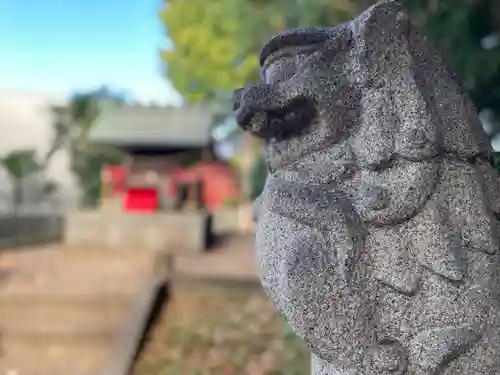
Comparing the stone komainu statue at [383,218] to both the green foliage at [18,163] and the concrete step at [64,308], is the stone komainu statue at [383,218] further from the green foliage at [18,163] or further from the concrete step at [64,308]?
the green foliage at [18,163]

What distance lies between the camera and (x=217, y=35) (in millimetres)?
14609

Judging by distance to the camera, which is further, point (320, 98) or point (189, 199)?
point (189, 199)

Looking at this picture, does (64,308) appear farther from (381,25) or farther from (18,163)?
(18,163)

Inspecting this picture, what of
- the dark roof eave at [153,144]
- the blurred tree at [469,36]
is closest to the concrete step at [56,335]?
the blurred tree at [469,36]

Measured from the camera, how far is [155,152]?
12.8 meters

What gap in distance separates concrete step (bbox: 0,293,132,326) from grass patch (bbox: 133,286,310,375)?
601 mm

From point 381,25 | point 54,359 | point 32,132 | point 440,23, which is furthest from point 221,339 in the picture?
point 32,132

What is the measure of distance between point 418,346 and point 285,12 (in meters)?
3.91

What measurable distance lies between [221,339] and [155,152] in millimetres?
7175

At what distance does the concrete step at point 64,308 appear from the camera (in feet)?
22.3

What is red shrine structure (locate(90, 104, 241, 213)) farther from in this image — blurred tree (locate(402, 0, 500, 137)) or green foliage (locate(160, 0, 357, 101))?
blurred tree (locate(402, 0, 500, 137))

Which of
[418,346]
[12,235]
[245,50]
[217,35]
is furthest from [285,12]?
[12,235]

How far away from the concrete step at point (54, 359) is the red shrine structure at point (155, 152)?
6011 millimetres

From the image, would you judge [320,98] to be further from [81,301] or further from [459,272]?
[81,301]
